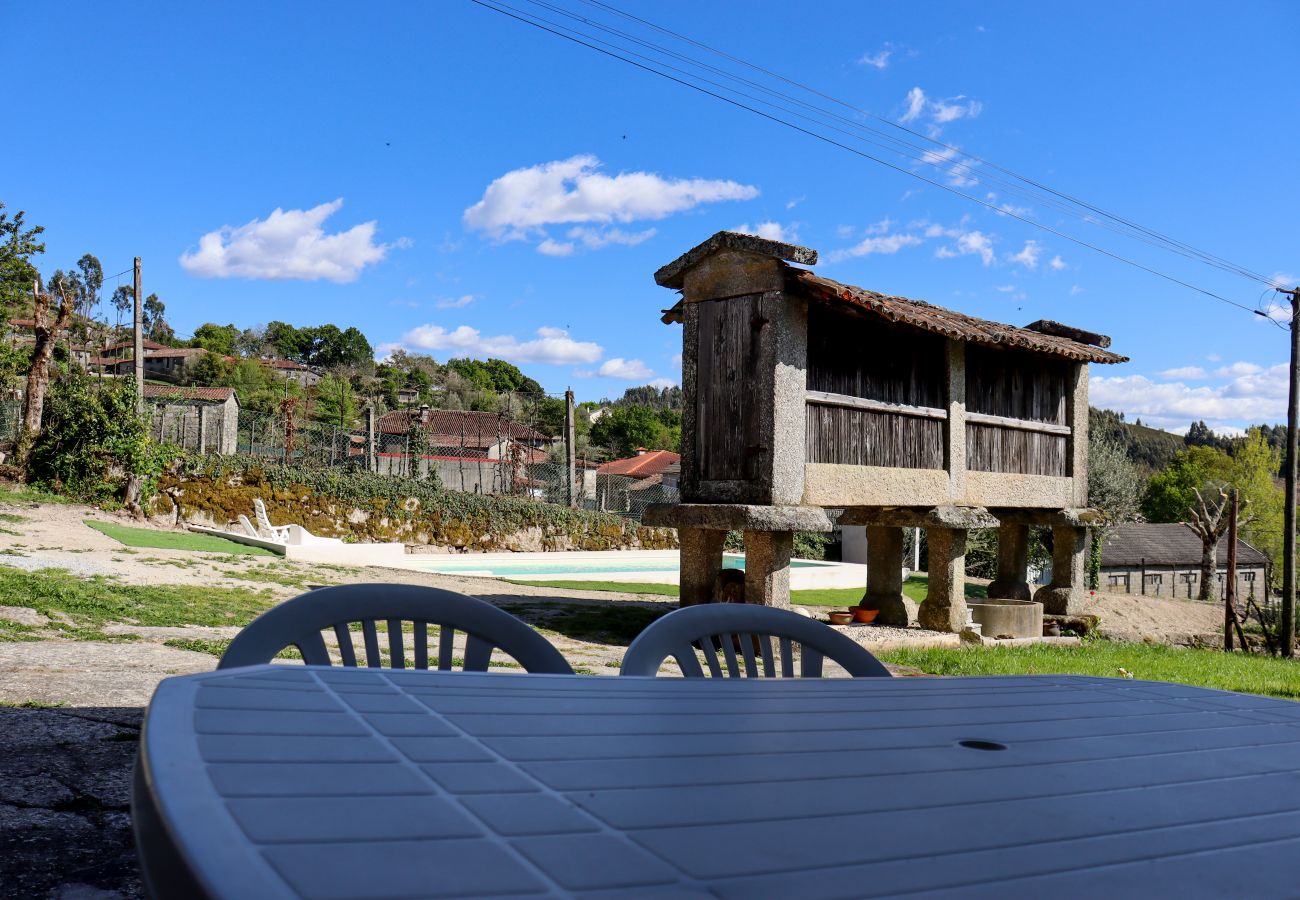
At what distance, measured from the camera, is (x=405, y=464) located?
2580 cm

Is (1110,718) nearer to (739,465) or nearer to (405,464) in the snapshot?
(739,465)

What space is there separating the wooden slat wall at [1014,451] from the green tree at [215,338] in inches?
3437

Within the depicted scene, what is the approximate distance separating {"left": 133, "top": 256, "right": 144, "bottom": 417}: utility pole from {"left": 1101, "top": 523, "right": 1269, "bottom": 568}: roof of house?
121ft

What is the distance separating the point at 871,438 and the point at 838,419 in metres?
0.61

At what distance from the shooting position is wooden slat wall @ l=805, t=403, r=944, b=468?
9.57m

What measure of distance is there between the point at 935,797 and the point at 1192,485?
238 ft

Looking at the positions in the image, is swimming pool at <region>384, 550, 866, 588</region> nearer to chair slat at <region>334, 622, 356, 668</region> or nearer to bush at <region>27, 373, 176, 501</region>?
bush at <region>27, 373, 176, 501</region>

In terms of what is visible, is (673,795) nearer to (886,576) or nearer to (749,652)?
(749,652)

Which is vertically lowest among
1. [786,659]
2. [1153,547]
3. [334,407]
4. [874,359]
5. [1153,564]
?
[1153,564]

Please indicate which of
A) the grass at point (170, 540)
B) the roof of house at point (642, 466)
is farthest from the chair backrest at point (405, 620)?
the roof of house at point (642, 466)

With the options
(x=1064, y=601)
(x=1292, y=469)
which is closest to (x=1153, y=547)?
(x=1292, y=469)

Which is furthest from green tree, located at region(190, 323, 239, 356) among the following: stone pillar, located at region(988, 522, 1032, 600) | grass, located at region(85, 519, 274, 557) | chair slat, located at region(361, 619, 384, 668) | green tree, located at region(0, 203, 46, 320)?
chair slat, located at region(361, 619, 384, 668)

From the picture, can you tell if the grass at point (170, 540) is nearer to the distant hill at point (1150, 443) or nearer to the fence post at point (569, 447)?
the fence post at point (569, 447)

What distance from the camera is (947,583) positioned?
11133mm
